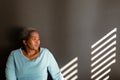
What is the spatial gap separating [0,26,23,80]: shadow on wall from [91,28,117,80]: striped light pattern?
30.4 inches

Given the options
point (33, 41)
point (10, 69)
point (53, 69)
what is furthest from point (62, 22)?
point (10, 69)

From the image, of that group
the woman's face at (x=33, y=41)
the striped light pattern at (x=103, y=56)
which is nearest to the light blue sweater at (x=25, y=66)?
the woman's face at (x=33, y=41)

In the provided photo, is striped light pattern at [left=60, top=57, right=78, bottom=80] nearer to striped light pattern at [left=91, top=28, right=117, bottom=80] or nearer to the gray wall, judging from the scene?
the gray wall

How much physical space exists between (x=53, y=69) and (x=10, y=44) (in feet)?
1.67

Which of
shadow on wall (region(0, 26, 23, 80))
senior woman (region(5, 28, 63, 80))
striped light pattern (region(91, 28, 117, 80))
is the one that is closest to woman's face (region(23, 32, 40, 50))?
senior woman (region(5, 28, 63, 80))

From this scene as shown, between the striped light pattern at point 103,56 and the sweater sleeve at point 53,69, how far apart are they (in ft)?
1.24

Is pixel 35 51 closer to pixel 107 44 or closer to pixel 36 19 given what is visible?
pixel 36 19

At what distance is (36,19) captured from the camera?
2225mm

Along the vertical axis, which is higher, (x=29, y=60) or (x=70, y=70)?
(x=29, y=60)

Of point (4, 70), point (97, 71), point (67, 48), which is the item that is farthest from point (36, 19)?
point (97, 71)

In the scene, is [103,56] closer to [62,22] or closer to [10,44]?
[62,22]

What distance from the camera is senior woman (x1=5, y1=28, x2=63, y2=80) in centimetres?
209

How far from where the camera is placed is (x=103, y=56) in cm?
231

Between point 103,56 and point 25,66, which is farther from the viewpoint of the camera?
point 103,56
